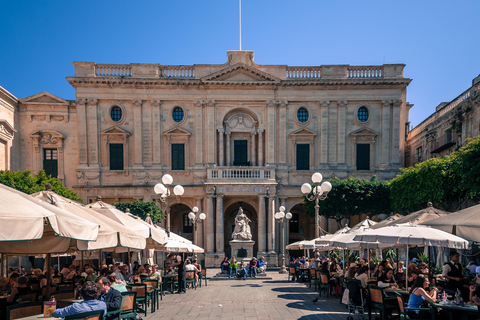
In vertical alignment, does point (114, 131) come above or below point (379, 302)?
above

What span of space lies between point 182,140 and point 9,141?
13667 mm

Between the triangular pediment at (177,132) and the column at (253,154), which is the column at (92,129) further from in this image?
the column at (253,154)

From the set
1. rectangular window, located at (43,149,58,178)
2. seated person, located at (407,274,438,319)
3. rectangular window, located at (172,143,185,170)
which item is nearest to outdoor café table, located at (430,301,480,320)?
seated person, located at (407,274,438,319)

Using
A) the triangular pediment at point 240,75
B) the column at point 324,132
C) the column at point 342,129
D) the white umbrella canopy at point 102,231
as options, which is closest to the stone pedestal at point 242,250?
the column at point 324,132

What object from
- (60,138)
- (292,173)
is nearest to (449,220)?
(292,173)

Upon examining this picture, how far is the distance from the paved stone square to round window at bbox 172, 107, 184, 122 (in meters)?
19.5

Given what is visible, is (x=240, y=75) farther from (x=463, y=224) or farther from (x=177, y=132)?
(x=463, y=224)

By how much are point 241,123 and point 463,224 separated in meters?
27.6

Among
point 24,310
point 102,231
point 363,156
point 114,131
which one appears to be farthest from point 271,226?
point 24,310

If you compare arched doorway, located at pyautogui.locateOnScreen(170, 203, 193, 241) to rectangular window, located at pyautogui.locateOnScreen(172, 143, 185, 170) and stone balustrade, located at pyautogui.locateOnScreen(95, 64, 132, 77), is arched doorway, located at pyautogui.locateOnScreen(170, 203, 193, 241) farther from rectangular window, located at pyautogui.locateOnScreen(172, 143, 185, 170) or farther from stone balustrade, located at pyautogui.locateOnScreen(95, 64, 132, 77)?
stone balustrade, located at pyautogui.locateOnScreen(95, 64, 132, 77)

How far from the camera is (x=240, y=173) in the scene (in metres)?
33.7

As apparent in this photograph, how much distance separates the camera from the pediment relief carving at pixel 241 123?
120ft

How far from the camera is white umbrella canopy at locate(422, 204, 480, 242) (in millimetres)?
9391

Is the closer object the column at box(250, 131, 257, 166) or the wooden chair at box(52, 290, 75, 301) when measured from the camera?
the wooden chair at box(52, 290, 75, 301)
